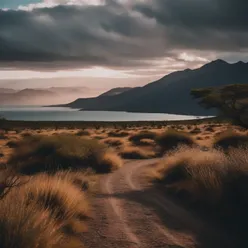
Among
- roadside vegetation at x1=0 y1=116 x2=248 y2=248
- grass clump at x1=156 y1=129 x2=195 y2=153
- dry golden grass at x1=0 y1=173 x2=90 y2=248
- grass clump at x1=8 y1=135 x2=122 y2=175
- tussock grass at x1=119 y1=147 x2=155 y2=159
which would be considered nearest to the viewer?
dry golden grass at x1=0 y1=173 x2=90 y2=248

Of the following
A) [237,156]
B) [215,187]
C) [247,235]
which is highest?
[237,156]

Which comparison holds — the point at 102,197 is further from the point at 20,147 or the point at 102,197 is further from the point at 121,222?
the point at 20,147

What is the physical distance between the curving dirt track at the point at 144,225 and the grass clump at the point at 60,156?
493 cm

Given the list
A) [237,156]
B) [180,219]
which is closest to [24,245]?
[180,219]

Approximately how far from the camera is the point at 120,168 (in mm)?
19281

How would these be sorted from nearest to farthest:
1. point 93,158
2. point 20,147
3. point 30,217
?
point 30,217
point 93,158
point 20,147

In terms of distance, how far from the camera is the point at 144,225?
925cm

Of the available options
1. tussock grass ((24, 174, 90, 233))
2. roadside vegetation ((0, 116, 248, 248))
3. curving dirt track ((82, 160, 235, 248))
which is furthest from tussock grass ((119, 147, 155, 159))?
tussock grass ((24, 174, 90, 233))

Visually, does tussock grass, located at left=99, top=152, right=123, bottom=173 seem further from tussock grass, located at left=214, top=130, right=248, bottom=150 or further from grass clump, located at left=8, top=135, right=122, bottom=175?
tussock grass, located at left=214, top=130, right=248, bottom=150

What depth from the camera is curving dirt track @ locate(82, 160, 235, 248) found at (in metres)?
8.12

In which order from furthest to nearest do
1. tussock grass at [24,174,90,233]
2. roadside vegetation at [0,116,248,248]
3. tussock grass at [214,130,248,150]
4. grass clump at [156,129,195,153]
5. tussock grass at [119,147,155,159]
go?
grass clump at [156,129,195,153] < tussock grass at [214,130,248,150] < tussock grass at [119,147,155,159] < tussock grass at [24,174,90,233] < roadside vegetation at [0,116,248,248]

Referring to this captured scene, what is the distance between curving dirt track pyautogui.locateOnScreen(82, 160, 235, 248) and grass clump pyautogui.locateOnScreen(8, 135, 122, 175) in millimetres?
4929

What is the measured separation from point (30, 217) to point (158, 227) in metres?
3.64

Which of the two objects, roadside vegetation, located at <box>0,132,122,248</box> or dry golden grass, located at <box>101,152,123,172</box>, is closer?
roadside vegetation, located at <box>0,132,122,248</box>
